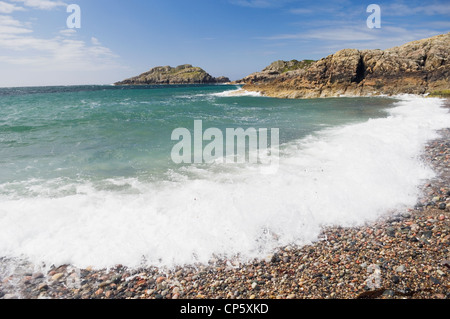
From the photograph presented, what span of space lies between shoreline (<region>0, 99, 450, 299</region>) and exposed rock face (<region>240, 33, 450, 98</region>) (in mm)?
54744

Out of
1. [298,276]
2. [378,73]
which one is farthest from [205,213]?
[378,73]

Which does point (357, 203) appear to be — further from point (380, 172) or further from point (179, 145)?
point (179, 145)

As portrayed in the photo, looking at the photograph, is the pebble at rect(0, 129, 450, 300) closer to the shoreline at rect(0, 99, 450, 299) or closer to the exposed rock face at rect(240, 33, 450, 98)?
the shoreline at rect(0, 99, 450, 299)

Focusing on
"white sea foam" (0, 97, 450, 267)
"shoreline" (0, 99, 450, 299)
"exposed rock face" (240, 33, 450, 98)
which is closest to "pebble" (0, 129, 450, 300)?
"shoreline" (0, 99, 450, 299)

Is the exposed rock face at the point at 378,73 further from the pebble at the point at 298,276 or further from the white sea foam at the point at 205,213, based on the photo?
the pebble at the point at 298,276

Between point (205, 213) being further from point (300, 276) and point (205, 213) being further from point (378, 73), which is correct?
point (378, 73)

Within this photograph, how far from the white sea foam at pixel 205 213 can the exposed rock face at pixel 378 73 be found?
163ft

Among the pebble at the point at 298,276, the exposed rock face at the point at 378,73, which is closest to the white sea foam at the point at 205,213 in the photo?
the pebble at the point at 298,276

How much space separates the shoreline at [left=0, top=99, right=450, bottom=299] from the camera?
15.5 ft

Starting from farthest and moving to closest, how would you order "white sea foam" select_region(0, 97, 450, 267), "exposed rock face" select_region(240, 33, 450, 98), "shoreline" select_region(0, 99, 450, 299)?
"exposed rock face" select_region(240, 33, 450, 98)
"white sea foam" select_region(0, 97, 450, 267)
"shoreline" select_region(0, 99, 450, 299)

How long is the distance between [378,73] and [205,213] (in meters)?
60.9

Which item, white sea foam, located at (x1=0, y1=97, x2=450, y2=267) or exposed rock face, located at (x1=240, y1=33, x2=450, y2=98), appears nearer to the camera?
white sea foam, located at (x1=0, y1=97, x2=450, y2=267)

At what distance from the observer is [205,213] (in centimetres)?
769

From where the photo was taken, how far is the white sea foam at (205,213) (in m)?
6.21
